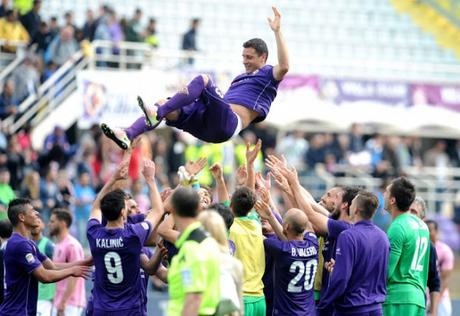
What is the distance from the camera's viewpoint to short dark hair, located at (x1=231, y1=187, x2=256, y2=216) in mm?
10125

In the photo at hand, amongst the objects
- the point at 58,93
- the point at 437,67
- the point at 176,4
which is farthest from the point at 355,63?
the point at 58,93

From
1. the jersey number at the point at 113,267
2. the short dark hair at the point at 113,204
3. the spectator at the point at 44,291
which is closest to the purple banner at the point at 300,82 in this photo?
the spectator at the point at 44,291

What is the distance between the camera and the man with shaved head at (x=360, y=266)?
9.93m

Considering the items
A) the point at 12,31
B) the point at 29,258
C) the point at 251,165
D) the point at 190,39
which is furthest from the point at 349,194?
the point at 190,39

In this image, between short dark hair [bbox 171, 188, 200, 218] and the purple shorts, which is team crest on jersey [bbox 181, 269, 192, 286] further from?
the purple shorts

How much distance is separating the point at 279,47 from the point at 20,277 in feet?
10.6

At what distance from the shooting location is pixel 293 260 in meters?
10.2

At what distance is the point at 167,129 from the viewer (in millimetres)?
24375

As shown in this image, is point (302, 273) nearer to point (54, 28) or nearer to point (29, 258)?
point (29, 258)

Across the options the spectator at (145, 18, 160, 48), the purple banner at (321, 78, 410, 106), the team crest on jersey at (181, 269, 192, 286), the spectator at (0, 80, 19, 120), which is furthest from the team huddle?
the purple banner at (321, 78, 410, 106)

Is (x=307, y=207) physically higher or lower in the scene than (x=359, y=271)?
higher

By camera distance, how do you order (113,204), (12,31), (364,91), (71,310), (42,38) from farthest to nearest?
(364,91) → (42,38) → (12,31) → (71,310) → (113,204)

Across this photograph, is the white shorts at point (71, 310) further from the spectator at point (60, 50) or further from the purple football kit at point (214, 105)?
the spectator at point (60, 50)

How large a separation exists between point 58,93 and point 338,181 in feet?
19.3
